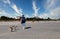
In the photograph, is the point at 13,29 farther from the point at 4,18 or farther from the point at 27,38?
the point at 4,18

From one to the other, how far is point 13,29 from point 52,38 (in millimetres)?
5917

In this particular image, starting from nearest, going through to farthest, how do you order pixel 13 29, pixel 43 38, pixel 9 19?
pixel 43 38 → pixel 13 29 → pixel 9 19

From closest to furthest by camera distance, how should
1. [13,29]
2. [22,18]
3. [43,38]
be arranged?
[43,38], [13,29], [22,18]

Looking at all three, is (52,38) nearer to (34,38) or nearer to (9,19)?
(34,38)

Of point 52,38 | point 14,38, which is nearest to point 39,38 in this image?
point 52,38

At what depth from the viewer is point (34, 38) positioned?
333 inches

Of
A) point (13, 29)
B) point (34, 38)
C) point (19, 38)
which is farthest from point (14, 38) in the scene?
point (13, 29)

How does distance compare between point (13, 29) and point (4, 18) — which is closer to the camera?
point (13, 29)

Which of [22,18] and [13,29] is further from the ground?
[22,18]

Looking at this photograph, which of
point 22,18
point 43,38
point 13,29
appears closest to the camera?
point 43,38

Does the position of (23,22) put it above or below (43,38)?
above

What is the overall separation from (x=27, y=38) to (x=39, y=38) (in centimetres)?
75

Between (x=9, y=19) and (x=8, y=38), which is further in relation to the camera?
(x=9, y=19)

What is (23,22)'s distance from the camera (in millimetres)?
14812
